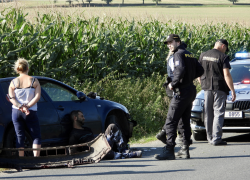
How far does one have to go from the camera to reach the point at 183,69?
23.8ft

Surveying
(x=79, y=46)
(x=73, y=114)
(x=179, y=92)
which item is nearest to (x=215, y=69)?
(x=179, y=92)

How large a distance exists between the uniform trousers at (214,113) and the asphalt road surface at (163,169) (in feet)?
1.69

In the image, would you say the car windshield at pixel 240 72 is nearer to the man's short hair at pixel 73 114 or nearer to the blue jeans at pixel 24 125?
the man's short hair at pixel 73 114

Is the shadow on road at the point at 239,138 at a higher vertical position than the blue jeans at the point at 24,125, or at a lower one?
lower

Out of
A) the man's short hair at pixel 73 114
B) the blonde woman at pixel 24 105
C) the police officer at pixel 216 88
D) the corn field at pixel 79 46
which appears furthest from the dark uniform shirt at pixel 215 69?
the blonde woman at pixel 24 105

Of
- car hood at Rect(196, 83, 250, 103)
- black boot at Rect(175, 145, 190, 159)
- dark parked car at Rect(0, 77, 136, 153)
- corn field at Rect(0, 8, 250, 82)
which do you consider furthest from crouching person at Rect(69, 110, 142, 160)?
corn field at Rect(0, 8, 250, 82)

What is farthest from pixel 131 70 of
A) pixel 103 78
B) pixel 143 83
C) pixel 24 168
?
pixel 24 168

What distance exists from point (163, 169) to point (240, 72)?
177 inches

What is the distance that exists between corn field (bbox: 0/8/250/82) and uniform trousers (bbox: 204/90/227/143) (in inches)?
136

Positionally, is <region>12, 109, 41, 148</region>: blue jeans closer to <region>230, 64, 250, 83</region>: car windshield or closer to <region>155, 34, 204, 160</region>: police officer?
<region>155, 34, 204, 160</region>: police officer

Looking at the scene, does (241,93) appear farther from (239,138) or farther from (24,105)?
(24,105)

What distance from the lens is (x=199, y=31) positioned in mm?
18016

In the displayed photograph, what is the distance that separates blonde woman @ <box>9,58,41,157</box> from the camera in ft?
21.7

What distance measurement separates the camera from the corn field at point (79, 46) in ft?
33.6
